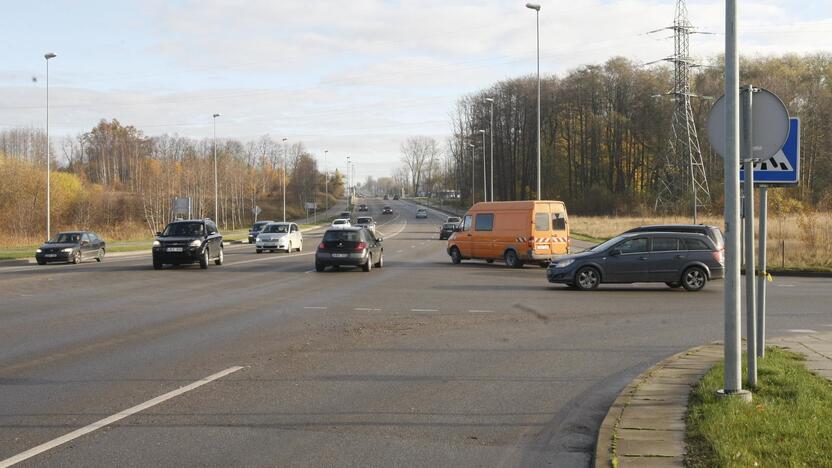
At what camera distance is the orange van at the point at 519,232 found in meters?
28.8

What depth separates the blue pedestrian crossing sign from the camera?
8180mm

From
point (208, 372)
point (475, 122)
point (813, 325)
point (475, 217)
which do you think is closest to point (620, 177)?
point (475, 122)

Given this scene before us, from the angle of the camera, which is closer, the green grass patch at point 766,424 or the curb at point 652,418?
the green grass patch at point 766,424

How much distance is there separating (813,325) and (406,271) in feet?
52.0

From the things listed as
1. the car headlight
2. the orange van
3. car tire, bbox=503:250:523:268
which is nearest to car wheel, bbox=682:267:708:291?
the car headlight

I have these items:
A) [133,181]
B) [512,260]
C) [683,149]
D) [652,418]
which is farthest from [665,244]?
[133,181]

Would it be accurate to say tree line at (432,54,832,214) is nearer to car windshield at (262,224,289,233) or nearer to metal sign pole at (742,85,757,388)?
car windshield at (262,224,289,233)

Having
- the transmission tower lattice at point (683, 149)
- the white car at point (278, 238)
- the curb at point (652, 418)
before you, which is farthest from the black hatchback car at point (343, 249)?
the transmission tower lattice at point (683, 149)

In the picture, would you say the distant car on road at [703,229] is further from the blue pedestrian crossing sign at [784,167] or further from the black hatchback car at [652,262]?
the blue pedestrian crossing sign at [784,167]

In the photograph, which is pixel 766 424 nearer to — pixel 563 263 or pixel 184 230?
pixel 563 263

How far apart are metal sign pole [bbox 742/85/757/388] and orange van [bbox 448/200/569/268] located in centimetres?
2113

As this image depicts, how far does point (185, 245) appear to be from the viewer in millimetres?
28969

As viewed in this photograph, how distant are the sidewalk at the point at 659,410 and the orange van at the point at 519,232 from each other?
708 inches

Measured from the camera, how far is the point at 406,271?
2775cm
